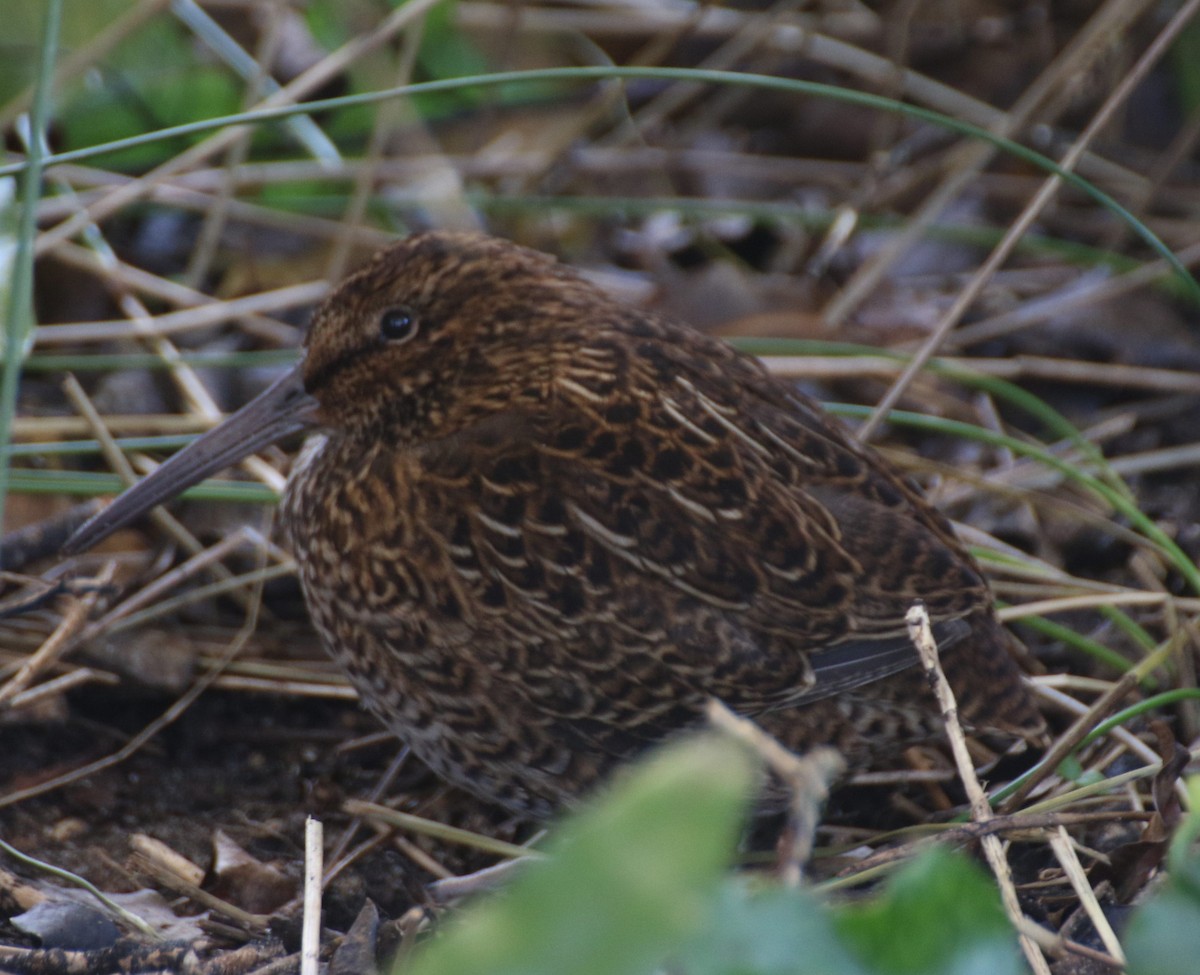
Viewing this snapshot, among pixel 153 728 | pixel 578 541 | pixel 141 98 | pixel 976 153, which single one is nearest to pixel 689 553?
pixel 578 541

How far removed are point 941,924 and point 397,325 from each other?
1695 millimetres

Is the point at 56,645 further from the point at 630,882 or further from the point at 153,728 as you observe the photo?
the point at 630,882

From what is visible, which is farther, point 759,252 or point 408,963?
point 759,252

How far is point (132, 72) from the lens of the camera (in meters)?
4.11

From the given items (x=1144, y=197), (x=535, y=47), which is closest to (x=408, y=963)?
(x=1144, y=197)

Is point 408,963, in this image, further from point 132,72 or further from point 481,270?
point 132,72

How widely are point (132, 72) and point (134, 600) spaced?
1.75 metres

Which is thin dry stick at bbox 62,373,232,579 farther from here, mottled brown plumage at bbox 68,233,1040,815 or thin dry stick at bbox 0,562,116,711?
mottled brown plumage at bbox 68,233,1040,815

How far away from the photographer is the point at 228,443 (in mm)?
2826

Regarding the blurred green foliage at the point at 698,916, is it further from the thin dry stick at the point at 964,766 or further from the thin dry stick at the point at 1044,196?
the thin dry stick at the point at 1044,196

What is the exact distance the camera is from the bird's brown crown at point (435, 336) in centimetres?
268

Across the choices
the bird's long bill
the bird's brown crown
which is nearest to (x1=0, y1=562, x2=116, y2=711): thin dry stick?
the bird's long bill

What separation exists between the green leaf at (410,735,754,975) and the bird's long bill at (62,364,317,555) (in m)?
1.87

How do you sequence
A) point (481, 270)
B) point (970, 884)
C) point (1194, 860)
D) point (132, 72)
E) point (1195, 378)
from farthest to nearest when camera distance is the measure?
point (132, 72)
point (1195, 378)
point (481, 270)
point (1194, 860)
point (970, 884)
